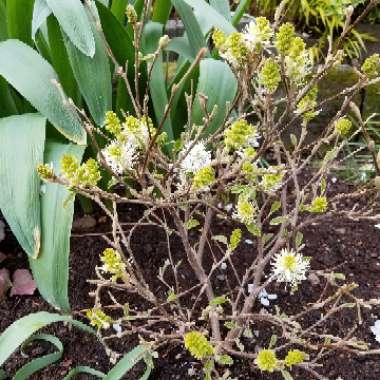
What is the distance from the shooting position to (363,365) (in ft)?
4.23

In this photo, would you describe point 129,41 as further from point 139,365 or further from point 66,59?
point 139,365

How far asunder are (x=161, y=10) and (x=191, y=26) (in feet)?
0.54

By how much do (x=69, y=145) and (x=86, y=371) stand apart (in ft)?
1.64

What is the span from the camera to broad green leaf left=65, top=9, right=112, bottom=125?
1348 millimetres

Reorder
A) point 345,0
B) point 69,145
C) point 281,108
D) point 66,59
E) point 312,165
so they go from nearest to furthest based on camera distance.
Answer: point 69,145
point 66,59
point 312,165
point 281,108
point 345,0

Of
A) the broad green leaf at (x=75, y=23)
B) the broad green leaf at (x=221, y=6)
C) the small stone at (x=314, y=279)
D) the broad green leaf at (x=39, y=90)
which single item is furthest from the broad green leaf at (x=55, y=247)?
the broad green leaf at (x=221, y=6)

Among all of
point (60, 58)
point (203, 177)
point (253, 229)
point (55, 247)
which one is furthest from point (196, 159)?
point (60, 58)

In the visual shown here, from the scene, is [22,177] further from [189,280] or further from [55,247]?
[189,280]

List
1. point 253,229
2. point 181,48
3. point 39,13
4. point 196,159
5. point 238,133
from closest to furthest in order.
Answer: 1. point 238,133
2. point 196,159
3. point 253,229
4. point 39,13
5. point 181,48

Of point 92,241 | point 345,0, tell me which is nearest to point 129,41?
point 92,241

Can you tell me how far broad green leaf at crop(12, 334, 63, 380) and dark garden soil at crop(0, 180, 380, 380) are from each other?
0.08 ft

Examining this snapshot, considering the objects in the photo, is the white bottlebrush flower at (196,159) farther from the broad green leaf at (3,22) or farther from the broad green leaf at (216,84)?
the broad green leaf at (3,22)

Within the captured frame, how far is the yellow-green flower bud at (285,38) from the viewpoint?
0.87 m

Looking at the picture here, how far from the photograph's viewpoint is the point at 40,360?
122cm
